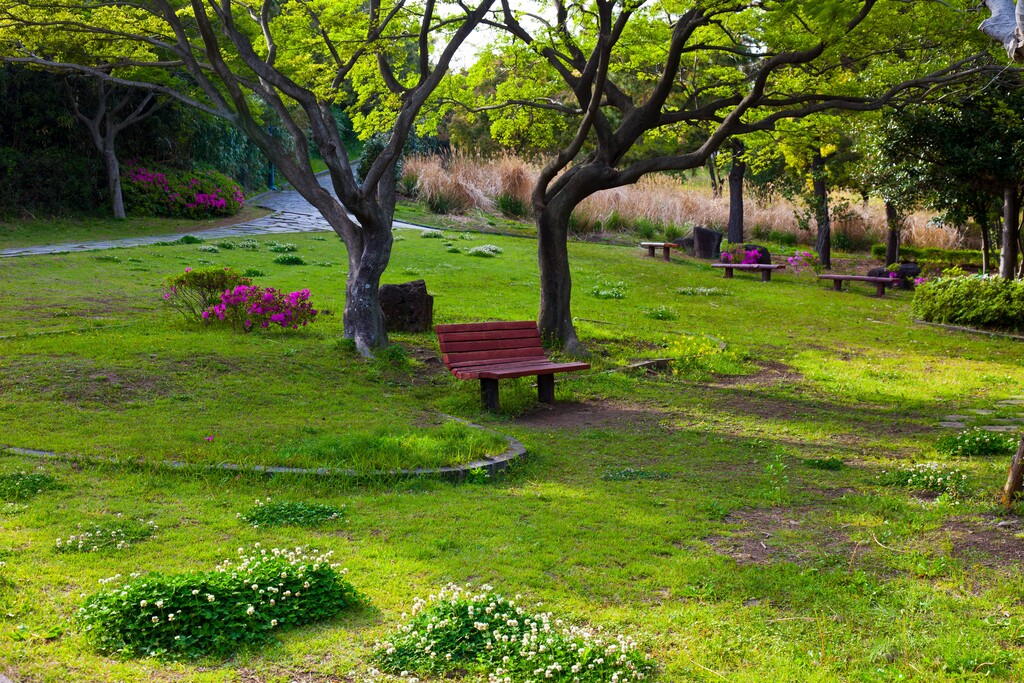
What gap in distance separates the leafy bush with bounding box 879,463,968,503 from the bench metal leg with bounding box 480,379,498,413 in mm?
3922

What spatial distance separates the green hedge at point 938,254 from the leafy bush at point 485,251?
1424 cm

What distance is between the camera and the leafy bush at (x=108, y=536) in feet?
16.1

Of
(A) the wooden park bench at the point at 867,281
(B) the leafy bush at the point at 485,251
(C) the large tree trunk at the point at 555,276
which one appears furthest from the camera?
(B) the leafy bush at the point at 485,251

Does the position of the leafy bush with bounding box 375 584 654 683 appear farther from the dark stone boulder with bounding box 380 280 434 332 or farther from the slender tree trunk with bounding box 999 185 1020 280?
the slender tree trunk with bounding box 999 185 1020 280

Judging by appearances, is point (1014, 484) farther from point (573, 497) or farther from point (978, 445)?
point (573, 497)

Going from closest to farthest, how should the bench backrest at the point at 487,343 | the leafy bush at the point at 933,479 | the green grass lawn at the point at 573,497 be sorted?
the green grass lawn at the point at 573,497, the leafy bush at the point at 933,479, the bench backrest at the point at 487,343

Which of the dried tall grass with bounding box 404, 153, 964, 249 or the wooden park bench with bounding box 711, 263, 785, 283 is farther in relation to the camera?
the dried tall grass with bounding box 404, 153, 964, 249

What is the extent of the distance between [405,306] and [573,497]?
7.04 m

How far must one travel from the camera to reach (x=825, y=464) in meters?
7.56

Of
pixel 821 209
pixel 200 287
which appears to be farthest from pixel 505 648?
pixel 821 209

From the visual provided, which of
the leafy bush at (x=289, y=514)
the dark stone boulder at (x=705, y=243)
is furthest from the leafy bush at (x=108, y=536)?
the dark stone boulder at (x=705, y=243)

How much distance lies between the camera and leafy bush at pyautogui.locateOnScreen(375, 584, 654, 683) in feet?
11.9

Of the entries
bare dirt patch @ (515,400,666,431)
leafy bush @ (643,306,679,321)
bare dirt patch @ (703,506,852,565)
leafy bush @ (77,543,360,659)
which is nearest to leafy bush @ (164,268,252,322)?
bare dirt patch @ (515,400,666,431)

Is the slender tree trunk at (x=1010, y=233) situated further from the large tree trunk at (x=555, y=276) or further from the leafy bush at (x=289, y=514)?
the leafy bush at (x=289, y=514)
